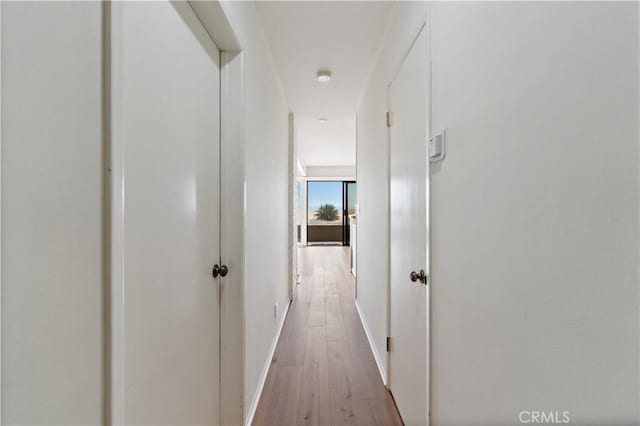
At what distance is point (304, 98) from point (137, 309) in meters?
3.12

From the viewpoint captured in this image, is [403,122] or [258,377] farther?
[258,377]

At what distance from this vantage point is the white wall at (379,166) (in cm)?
168

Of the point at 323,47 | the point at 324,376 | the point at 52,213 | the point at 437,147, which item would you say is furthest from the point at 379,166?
the point at 52,213

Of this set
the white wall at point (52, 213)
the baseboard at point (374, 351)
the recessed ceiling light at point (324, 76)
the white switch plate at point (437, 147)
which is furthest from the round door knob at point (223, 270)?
the recessed ceiling light at point (324, 76)

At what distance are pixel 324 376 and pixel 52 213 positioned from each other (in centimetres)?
207

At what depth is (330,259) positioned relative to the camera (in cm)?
702

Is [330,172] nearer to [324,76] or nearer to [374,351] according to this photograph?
[324,76]

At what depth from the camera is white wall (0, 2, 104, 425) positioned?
429 millimetres

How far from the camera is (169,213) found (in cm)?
95

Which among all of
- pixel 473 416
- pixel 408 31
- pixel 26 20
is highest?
pixel 408 31

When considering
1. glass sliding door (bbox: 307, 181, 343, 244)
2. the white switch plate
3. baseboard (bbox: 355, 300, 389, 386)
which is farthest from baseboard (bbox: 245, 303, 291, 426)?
glass sliding door (bbox: 307, 181, 343, 244)

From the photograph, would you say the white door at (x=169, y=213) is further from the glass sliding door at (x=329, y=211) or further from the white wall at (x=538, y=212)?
the glass sliding door at (x=329, y=211)

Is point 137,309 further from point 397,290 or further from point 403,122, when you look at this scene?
point 403,122

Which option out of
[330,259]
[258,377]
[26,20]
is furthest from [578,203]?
[330,259]
